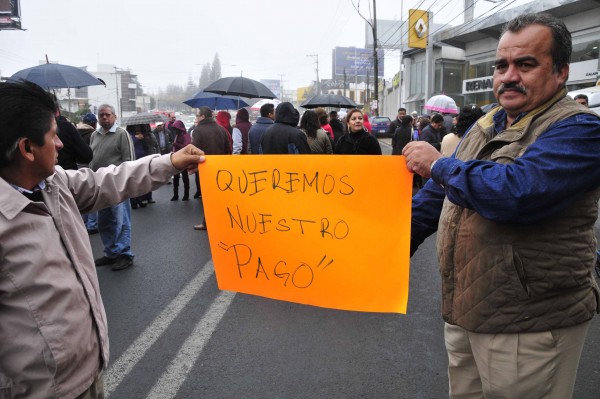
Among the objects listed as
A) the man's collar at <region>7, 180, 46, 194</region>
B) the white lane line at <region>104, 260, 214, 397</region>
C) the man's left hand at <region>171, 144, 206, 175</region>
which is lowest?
the white lane line at <region>104, 260, 214, 397</region>

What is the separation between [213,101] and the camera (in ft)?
44.7

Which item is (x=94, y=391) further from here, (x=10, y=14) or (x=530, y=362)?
(x=10, y=14)

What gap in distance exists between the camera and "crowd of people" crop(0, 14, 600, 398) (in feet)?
4.71

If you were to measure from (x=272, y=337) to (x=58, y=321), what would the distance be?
2.26m

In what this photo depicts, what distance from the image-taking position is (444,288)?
184 centimetres

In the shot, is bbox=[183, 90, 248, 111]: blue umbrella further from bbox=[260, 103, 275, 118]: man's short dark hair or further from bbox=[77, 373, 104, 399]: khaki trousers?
bbox=[77, 373, 104, 399]: khaki trousers

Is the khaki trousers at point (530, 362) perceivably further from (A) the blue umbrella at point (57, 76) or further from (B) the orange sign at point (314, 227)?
(A) the blue umbrella at point (57, 76)

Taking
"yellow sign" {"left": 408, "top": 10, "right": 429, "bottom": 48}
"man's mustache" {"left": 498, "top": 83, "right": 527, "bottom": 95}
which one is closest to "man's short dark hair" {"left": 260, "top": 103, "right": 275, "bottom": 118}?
"man's mustache" {"left": 498, "top": 83, "right": 527, "bottom": 95}

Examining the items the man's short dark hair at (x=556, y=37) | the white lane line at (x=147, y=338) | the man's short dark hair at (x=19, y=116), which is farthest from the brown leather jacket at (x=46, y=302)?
the man's short dark hair at (x=556, y=37)

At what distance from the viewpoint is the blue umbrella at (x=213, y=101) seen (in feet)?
43.4

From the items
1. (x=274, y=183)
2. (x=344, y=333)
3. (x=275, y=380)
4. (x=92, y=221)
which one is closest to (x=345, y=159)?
(x=274, y=183)

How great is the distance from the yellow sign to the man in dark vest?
129 ft

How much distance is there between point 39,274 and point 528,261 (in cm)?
159

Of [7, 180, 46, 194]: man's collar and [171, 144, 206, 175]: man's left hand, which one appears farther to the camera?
[171, 144, 206, 175]: man's left hand
